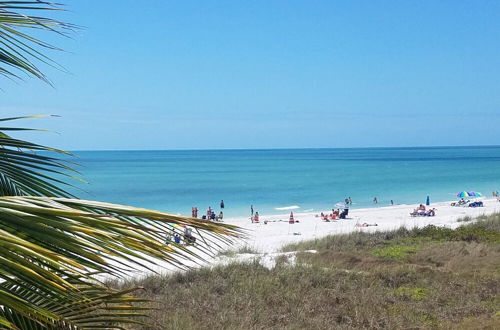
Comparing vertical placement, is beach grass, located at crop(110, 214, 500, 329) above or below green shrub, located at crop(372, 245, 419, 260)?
above

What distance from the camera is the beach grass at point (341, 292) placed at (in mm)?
6871

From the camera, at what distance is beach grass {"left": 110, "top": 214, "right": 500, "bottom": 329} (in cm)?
687

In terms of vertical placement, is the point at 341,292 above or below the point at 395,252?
above

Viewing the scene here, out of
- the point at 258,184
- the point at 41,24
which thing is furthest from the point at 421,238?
the point at 258,184

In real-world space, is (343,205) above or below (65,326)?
below

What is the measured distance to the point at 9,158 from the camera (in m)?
2.06

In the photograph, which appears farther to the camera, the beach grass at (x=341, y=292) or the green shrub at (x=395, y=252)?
the green shrub at (x=395, y=252)

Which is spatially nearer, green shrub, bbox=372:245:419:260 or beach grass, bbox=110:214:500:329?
beach grass, bbox=110:214:500:329

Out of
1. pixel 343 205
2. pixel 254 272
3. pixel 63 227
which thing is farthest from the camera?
pixel 343 205

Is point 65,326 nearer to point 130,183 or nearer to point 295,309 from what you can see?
point 295,309

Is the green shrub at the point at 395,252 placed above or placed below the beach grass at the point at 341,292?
below

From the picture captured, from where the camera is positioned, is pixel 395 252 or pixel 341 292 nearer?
pixel 341 292

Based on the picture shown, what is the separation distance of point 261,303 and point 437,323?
2329 mm

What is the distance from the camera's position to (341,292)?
8609 millimetres
